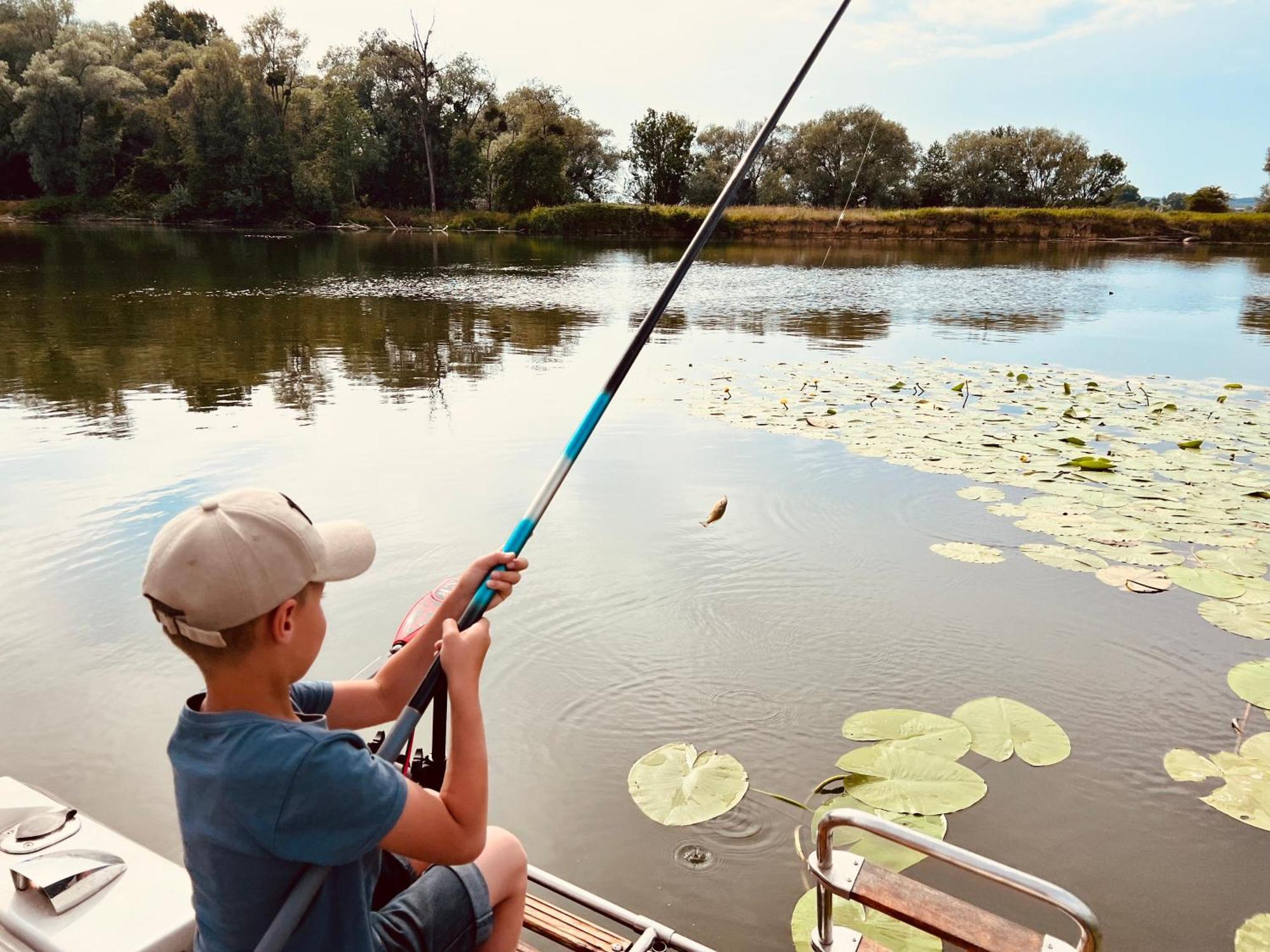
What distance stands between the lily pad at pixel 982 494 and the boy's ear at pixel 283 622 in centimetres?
514

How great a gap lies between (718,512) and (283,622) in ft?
13.2

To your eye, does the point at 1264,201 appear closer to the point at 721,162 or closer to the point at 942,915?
the point at 721,162

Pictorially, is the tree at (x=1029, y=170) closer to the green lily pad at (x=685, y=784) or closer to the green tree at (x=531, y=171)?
the green tree at (x=531, y=171)

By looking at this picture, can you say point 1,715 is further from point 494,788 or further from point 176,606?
point 176,606

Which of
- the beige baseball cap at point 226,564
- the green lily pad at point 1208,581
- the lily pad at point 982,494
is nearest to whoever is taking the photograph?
the beige baseball cap at point 226,564

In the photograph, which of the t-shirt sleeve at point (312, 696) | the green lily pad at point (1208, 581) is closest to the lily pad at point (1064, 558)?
the green lily pad at point (1208, 581)

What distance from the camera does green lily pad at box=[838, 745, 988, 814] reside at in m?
2.71

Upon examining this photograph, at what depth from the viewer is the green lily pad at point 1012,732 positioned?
9.85ft

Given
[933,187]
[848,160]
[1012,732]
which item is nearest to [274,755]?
[1012,732]

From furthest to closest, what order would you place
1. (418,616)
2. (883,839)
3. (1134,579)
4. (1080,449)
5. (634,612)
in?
(1080,449), (1134,579), (634,612), (883,839), (418,616)

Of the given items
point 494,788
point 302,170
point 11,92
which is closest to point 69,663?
point 494,788

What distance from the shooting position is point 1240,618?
394 cm

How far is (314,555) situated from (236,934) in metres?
0.52

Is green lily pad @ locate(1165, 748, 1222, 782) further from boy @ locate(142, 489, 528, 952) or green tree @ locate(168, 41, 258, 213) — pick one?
green tree @ locate(168, 41, 258, 213)
